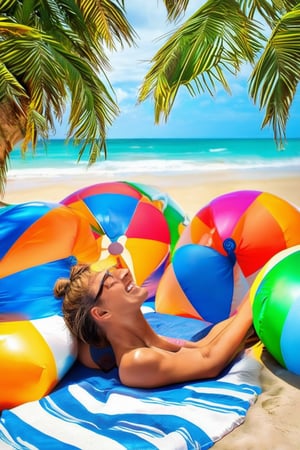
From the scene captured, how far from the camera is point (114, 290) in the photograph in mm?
3324

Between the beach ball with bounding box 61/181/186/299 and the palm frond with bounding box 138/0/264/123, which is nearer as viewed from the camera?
the beach ball with bounding box 61/181/186/299

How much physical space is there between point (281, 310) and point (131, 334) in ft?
2.74

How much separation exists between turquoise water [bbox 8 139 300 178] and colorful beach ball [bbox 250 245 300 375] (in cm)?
2090

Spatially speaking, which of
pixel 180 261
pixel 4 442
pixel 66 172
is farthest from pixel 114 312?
pixel 66 172

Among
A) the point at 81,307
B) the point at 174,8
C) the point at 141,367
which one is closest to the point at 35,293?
the point at 81,307

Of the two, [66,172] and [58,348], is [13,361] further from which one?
[66,172]

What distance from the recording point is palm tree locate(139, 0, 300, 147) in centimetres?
553

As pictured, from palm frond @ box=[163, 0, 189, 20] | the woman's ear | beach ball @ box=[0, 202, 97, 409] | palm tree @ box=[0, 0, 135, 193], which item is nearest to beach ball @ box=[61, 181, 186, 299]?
beach ball @ box=[0, 202, 97, 409]

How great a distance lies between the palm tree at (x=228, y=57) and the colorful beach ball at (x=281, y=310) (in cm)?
248

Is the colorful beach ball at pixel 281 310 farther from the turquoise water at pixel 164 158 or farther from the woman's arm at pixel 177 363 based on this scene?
the turquoise water at pixel 164 158

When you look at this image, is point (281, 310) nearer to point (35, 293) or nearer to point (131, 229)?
point (35, 293)

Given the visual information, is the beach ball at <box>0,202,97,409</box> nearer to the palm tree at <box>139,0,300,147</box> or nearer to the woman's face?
the woman's face

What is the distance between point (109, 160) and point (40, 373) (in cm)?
2799

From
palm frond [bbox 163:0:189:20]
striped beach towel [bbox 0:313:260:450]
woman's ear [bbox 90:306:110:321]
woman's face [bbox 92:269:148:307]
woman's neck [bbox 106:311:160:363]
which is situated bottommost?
striped beach towel [bbox 0:313:260:450]
